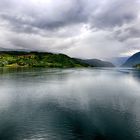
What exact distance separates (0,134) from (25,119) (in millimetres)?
10751

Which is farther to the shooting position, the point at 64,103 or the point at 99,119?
the point at 64,103

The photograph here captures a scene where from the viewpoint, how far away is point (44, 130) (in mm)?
42406

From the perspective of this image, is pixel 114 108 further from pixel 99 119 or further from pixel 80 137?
pixel 80 137

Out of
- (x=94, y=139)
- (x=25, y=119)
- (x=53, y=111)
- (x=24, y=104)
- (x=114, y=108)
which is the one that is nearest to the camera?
(x=94, y=139)

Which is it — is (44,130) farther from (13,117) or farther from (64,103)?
(64,103)

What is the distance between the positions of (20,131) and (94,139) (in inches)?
648

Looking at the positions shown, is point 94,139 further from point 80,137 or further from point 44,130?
point 44,130

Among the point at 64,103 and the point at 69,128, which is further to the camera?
the point at 64,103

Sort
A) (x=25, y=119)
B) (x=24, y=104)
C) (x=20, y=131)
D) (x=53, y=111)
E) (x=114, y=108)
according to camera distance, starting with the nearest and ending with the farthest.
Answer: (x=20, y=131), (x=25, y=119), (x=53, y=111), (x=114, y=108), (x=24, y=104)

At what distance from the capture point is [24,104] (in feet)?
217

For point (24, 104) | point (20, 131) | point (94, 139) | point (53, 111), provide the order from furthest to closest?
point (24, 104), point (53, 111), point (20, 131), point (94, 139)

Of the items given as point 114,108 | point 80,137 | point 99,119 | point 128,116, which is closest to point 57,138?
point 80,137

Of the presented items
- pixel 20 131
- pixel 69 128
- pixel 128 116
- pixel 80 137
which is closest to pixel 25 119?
pixel 20 131

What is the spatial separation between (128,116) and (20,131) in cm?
2977
